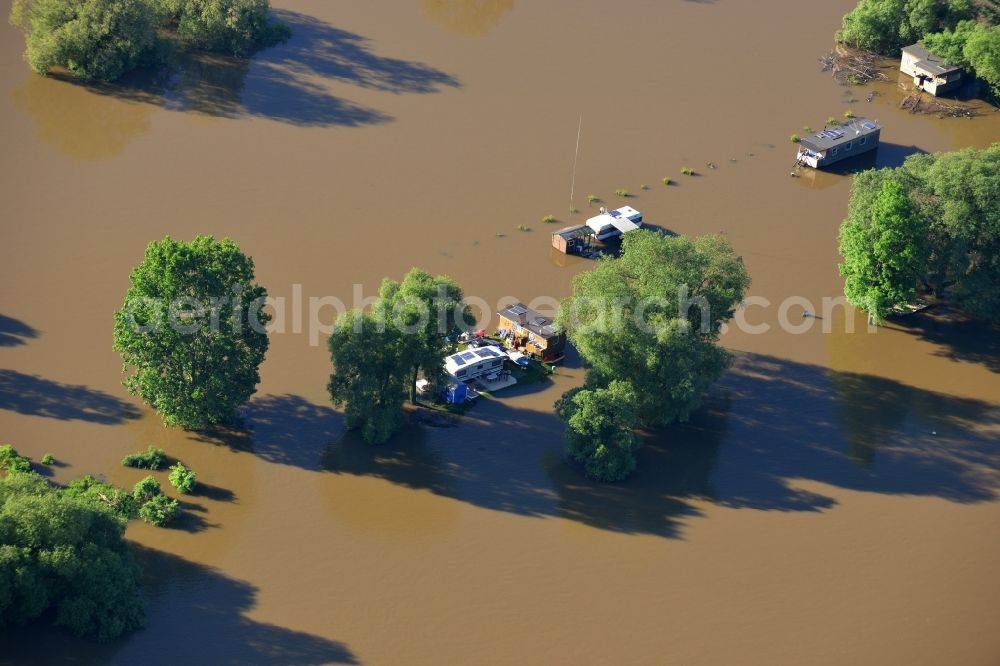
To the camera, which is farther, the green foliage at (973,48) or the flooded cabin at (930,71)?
the flooded cabin at (930,71)

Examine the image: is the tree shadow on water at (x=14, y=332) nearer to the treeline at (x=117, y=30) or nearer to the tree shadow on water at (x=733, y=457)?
the tree shadow on water at (x=733, y=457)

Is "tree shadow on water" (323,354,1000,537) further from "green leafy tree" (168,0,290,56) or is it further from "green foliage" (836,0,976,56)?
"green leafy tree" (168,0,290,56)

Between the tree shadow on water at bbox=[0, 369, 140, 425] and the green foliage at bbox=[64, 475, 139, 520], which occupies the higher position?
the tree shadow on water at bbox=[0, 369, 140, 425]

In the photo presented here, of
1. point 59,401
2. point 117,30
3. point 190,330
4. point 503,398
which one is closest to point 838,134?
point 503,398

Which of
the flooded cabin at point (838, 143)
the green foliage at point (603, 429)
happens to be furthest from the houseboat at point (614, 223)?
the green foliage at point (603, 429)

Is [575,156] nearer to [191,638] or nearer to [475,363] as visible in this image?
[475,363]

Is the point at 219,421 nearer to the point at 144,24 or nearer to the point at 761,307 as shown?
the point at 761,307

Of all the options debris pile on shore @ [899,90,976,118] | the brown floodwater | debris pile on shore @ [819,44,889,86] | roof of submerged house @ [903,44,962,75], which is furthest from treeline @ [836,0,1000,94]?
the brown floodwater
